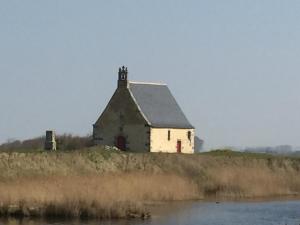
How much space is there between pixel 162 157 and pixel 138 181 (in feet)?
27.7

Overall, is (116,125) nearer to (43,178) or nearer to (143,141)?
(143,141)

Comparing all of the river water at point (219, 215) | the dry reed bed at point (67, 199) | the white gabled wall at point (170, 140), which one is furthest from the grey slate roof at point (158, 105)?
the dry reed bed at point (67, 199)

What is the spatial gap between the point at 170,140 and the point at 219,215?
24.6 metres

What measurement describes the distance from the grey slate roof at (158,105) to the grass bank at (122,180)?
6.80 meters

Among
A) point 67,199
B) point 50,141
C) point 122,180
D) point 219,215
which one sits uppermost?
point 50,141

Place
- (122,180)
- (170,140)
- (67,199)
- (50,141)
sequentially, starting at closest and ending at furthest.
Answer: (67,199), (122,180), (50,141), (170,140)

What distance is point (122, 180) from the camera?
3525cm

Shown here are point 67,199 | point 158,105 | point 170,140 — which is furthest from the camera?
point 158,105

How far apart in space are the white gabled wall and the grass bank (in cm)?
601

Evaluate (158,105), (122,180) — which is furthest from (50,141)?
(122,180)

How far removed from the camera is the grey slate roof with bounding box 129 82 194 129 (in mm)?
54031

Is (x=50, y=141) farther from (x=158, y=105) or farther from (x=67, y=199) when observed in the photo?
(x=67, y=199)

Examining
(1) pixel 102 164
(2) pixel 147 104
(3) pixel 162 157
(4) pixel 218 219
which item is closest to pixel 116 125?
(2) pixel 147 104

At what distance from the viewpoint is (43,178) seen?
34.2 metres
